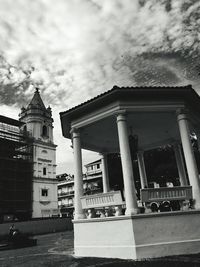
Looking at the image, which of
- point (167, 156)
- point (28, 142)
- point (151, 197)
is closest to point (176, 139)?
point (151, 197)

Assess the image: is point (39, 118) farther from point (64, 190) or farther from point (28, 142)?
point (64, 190)

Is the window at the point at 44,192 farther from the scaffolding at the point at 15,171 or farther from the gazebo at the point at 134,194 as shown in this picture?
the gazebo at the point at 134,194

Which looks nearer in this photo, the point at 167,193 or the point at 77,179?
the point at 167,193

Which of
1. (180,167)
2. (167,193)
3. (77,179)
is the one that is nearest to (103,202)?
(77,179)

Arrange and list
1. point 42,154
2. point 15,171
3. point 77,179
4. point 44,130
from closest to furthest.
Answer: point 77,179, point 15,171, point 42,154, point 44,130

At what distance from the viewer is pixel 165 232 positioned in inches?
364

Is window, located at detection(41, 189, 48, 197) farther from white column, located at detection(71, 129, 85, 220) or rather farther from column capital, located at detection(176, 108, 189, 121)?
column capital, located at detection(176, 108, 189, 121)

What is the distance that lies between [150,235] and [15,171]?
41.2 meters

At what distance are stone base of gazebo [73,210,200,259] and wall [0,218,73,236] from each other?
2462 centimetres

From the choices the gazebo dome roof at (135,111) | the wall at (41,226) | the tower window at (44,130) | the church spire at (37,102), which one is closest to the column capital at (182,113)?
the gazebo dome roof at (135,111)

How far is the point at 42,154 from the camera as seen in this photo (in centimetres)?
5375

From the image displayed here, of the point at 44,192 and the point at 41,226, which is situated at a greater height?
the point at 44,192

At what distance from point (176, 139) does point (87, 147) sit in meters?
5.36

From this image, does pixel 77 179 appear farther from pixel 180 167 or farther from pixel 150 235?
pixel 180 167
